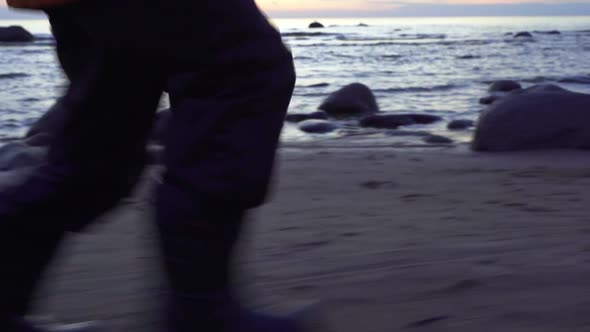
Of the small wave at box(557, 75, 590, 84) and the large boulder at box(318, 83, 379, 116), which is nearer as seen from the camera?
the large boulder at box(318, 83, 379, 116)

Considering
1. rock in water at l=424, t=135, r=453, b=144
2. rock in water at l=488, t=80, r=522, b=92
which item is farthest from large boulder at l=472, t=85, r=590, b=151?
rock in water at l=488, t=80, r=522, b=92

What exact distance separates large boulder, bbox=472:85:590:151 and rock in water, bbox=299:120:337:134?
201cm

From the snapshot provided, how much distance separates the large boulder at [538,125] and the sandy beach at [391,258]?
4.71 ft

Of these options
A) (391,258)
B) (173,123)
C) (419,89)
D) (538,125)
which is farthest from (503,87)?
(173,123)

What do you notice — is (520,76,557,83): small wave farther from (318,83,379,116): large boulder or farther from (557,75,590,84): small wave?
(318,83,379,116): large boulder

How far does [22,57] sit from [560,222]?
18.6 meters

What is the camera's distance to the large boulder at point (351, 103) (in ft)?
29.3

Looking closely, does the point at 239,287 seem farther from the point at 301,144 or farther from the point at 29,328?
the point at 301,144

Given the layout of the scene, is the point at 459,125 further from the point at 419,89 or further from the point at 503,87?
the point at 419,89

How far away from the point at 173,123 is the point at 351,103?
301 inches

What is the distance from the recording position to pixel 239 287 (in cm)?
146

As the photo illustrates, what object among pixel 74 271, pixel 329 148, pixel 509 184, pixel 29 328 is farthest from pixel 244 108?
pixel 329 148

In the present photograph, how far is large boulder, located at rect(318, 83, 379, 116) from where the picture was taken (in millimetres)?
8938

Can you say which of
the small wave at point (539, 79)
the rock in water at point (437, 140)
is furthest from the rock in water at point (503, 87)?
the rock in water at point (437, 140)
